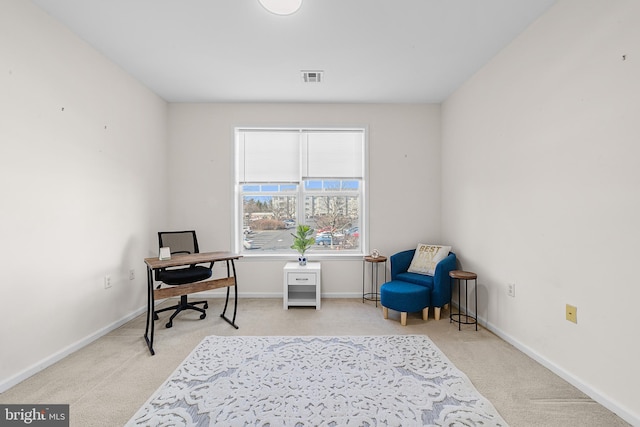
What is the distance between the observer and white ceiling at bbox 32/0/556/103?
2.10 meters

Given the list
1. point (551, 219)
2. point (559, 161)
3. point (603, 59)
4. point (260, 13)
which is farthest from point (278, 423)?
point (603, 59)

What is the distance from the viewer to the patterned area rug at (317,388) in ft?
5.43

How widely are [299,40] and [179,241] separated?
2618 mm

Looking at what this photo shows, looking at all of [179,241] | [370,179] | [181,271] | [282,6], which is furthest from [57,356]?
[370,179]

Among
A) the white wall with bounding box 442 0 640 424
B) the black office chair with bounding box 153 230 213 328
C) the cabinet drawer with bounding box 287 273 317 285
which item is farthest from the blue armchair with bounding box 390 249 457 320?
the black office chair with bounding box 153 230 213 328

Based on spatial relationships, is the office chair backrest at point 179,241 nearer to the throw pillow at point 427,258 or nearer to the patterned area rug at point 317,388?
the patterned area rug at point 317,388

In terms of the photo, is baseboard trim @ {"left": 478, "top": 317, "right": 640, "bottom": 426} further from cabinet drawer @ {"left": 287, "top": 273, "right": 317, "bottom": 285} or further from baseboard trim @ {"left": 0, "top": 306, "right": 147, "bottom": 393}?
baseboard trim @ {"left": 0, "top": 306, "right": 147, "bottom": 393}

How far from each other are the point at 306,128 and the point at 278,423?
11.1ft

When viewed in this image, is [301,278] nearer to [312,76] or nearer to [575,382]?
[312,76]

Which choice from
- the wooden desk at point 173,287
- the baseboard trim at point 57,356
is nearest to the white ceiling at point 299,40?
the wooden desk at point 173,287

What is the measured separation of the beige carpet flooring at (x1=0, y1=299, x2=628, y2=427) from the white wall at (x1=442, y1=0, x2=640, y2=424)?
8.5 inches

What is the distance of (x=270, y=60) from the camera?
2.82m

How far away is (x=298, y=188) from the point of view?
4082mm

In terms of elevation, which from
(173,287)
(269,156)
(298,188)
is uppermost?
(269,156)
